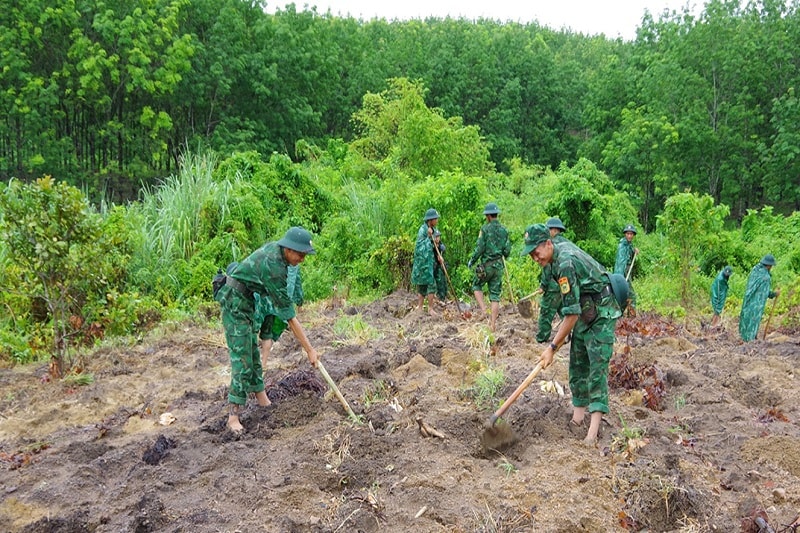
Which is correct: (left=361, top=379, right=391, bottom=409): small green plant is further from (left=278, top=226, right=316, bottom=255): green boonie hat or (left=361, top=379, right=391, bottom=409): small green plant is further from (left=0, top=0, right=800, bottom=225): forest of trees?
(left=0, top=0, right=800, bottom=225): forest of trees

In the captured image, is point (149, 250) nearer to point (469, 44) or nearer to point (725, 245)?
point (725, 245)

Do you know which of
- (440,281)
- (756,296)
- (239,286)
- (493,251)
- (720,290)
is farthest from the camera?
(440,281)

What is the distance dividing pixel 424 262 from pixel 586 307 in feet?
17.6

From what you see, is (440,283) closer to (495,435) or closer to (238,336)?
(238,336)

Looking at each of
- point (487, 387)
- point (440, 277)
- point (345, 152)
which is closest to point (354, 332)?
point (440, 277)

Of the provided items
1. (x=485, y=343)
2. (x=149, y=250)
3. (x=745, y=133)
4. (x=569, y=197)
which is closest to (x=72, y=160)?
(x=149, y=250)

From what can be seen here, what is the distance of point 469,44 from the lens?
121 ft

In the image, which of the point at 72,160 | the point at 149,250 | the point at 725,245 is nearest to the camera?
the point at 149,250

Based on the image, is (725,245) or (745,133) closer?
(725,245)

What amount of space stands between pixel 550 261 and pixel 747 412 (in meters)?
2.56

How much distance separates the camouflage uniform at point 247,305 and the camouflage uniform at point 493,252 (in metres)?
4.41

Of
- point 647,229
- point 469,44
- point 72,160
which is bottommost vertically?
point 647,229

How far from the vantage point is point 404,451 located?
4938mm

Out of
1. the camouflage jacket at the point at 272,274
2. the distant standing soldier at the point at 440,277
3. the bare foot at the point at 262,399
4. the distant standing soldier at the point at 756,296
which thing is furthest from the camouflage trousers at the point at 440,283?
the camouflage jacket at the point at 272,274
